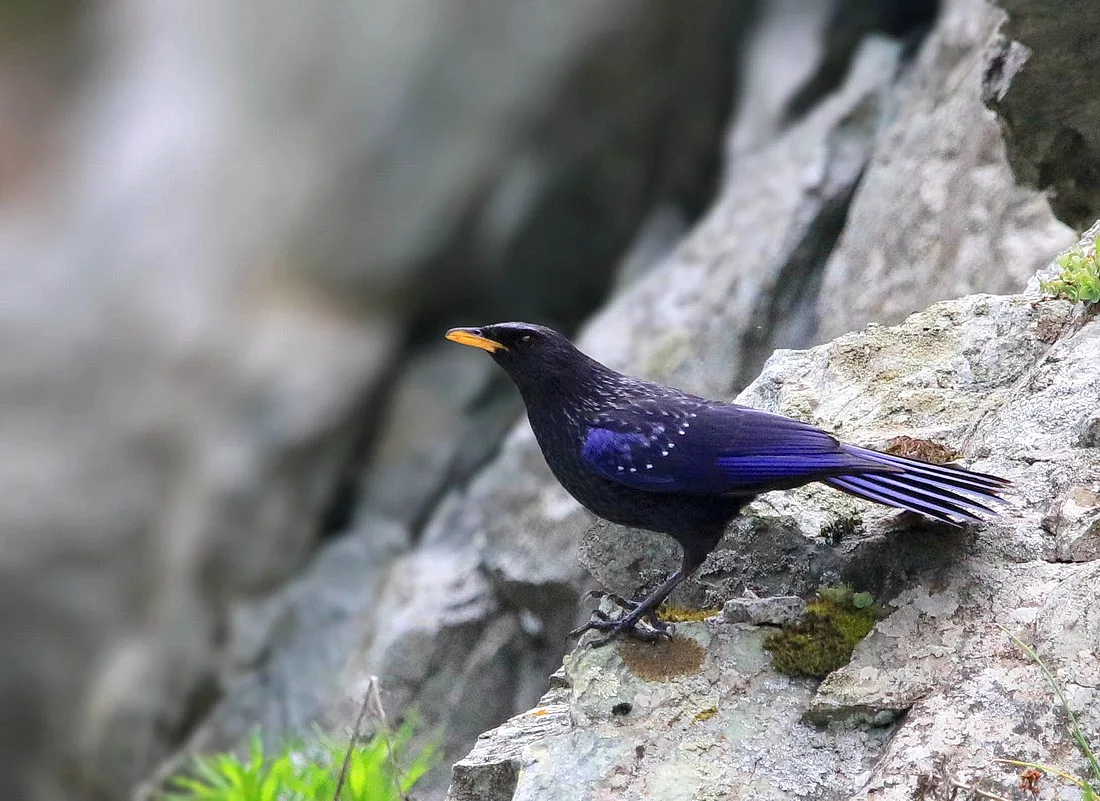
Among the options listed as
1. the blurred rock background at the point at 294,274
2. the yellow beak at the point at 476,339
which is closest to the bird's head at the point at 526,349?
the yellow beak at the point at 476,339

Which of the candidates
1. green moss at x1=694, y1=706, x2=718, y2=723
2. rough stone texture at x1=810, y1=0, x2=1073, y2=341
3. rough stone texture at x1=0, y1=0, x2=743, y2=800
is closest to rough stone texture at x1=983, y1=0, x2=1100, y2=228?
rough stone texture at x1=810, y1=0, x2=1073, y2=341

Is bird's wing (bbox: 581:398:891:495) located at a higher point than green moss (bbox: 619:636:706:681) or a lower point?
higher

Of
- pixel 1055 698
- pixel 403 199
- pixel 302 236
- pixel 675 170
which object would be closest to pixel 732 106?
pixel 675 170

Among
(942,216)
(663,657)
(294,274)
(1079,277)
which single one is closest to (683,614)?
(663,657)

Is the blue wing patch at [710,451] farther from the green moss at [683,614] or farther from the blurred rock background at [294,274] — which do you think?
the blurred rock background at [294,274]

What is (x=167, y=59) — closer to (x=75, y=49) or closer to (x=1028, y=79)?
(x=75, y=49)

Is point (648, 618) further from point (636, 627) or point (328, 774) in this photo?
point (328, 774)

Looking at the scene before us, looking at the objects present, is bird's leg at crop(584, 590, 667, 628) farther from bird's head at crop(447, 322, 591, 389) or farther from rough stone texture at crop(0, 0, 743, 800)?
rough stone texture at crop(0, 0, 743, 800)
